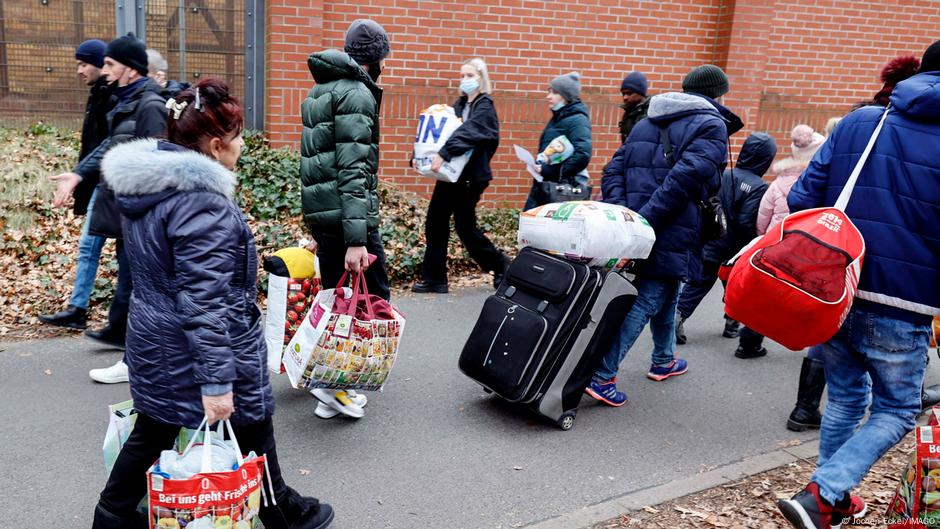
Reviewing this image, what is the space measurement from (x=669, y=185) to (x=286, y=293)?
2.18 m

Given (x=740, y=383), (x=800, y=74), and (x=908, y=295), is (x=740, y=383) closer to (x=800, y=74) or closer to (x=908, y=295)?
(x=908, y=295)

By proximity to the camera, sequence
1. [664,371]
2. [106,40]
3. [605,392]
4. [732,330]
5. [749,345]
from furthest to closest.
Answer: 1. [106,40]
2. [732,330]
3. [749,345]
4. [664,371]
5. [605,392]

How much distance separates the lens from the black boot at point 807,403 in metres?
4.55

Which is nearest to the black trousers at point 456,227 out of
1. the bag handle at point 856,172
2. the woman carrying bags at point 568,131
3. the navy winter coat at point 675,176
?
the woman carrying bags at point 568,131

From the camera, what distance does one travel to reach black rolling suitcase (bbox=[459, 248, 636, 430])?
13.8 ft

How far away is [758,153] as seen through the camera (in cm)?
584

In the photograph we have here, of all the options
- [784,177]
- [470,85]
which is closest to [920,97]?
[784,177]

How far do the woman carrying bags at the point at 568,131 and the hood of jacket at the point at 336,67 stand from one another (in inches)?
123

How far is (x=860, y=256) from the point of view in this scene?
9.96 feet

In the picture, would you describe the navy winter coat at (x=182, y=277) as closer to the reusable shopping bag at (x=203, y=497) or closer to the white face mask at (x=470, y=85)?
the reusable shopping bag at (x=203, y=497)

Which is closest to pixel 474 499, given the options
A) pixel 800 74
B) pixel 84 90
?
pixel 84 90

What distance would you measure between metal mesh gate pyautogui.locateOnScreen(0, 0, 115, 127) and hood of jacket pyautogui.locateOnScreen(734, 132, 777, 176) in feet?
21.1

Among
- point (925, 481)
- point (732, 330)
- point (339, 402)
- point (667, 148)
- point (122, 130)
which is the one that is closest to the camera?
point (925, 481)

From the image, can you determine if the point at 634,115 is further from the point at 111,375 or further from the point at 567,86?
the point at 111,375
